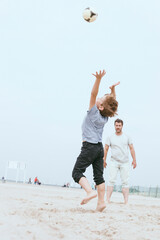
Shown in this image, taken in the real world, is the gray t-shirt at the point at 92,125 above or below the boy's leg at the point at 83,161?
above


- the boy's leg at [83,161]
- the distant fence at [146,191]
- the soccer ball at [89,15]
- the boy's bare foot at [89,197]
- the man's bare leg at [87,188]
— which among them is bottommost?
the distant fence at [146,191]

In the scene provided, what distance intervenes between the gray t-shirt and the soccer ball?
2875 millimetres

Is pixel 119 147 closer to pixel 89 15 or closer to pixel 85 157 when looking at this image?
pixel 85 157

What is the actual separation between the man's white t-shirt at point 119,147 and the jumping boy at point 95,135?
→ 2302 millimetres

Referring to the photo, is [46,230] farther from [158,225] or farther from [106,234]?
[158,225]

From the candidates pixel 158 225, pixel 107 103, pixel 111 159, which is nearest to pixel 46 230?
pixel 158 225

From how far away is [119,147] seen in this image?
6719mm

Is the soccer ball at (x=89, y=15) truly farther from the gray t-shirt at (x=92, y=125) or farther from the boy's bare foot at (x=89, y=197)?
the boy's bare foot at (x=89, y=197)

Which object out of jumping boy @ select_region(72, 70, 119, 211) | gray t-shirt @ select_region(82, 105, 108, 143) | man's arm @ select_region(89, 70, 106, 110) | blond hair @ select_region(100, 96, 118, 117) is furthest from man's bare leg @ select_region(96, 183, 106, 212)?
man's arm @ select_region(89, 70, 106, 110)

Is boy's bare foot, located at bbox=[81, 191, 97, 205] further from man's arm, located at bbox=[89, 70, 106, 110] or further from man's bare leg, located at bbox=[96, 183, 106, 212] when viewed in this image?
man's arm, located at bbox=[89, 70, 106, 110]

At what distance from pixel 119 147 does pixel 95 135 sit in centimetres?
251

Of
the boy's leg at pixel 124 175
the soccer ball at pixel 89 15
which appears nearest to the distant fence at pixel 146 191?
the boy's leg at pixel 124 175

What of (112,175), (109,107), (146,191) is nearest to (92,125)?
(109,107)

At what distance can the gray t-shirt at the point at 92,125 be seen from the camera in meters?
4.26
